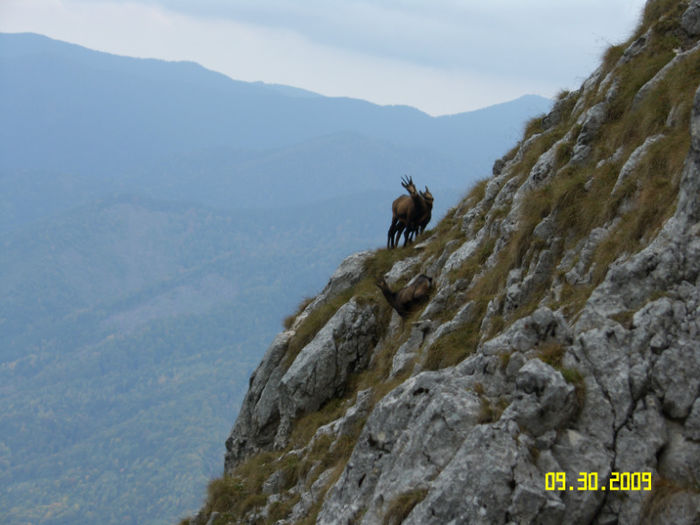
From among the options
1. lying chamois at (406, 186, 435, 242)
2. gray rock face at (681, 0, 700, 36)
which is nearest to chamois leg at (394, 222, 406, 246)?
lying chamois at (406, 186, 435, 242)

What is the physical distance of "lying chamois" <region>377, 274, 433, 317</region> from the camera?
754 inches

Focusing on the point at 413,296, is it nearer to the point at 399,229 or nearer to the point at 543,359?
the point at 399,229

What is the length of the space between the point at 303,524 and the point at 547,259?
290 inches

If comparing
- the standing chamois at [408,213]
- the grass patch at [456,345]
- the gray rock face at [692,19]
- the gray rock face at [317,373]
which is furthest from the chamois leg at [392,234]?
the gray rock face at [692,19]

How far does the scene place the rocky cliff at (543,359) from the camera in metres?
9.24

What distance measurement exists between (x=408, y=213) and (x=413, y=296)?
6.96 m

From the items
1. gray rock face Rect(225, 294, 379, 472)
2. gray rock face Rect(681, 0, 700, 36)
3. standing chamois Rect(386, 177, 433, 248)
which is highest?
gray rock face Rect(681, 0, 700, 36)

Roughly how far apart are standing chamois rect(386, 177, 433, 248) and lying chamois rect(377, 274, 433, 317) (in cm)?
614

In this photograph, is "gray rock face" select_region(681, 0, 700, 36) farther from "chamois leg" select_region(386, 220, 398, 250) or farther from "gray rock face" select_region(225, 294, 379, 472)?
"chamois leg" select_region(386, 220, 398, 250)

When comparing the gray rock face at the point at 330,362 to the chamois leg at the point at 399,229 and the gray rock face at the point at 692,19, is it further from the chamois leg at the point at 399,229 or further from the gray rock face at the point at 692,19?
the gray rock face at the point at 692,19

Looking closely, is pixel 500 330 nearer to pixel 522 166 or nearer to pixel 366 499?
pixel 366 499
